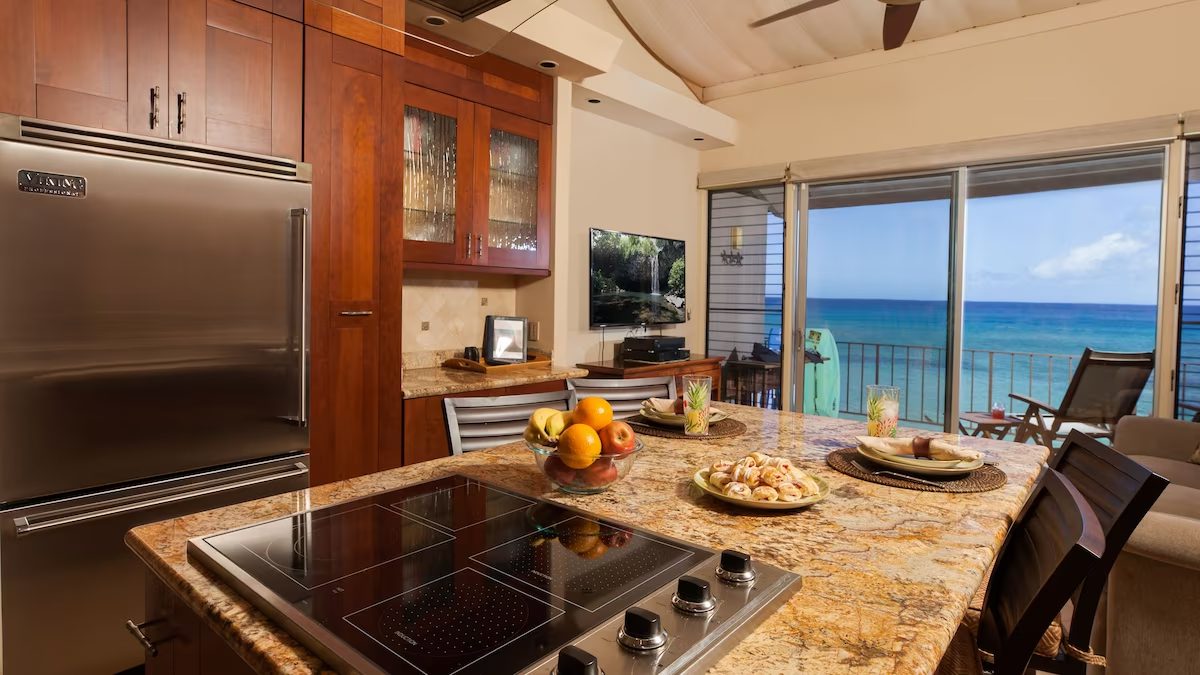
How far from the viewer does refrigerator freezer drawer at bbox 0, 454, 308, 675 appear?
175cm

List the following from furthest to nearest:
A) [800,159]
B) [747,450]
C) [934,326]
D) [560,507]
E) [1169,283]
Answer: [800,159] < [934,326] < [1169,283] < [747,450] < [560,507]

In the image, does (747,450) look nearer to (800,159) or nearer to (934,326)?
(934,326)

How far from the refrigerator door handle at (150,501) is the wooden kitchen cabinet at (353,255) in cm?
21

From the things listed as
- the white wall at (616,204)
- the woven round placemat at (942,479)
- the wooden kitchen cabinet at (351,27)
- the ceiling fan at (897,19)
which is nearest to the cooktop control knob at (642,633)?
Result: the woven round placemat at (942,479)

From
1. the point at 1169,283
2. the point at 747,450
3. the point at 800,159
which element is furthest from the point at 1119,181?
the point at 747,450

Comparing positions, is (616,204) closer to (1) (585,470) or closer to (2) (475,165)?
(2) (475,165)

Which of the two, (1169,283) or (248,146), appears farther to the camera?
(1169,283)

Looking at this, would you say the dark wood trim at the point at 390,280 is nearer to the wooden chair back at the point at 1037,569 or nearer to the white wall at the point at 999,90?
the wooden chair back at the point at 1037,569

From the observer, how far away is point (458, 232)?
10.5 ft

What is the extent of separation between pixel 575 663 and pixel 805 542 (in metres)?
0.56

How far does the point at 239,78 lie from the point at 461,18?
118cm

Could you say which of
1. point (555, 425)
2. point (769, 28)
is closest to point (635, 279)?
point (769, 28)

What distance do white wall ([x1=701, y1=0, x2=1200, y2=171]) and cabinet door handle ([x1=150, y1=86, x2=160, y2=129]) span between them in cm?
406

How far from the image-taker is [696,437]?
5.61ft
